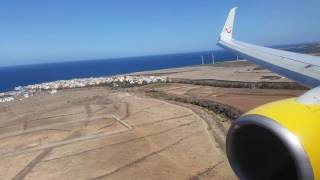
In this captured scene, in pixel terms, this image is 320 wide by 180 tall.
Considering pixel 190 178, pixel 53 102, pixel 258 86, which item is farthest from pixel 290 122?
pixel 53 102

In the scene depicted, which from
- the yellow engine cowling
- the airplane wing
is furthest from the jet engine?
the airplane wing

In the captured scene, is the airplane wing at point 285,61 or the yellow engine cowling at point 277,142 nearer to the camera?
the yellow engine cowling at point 277,142

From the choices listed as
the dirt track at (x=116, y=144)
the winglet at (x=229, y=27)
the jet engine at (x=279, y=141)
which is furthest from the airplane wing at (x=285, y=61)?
the dirt track at (x=116, y=144)

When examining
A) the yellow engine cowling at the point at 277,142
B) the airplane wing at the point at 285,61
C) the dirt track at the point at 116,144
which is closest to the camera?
the yellow engine cowling at the point at 277,142

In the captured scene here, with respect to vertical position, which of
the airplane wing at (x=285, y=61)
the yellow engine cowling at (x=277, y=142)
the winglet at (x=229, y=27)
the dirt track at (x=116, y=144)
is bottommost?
the dirt track at (x=116, y=144)

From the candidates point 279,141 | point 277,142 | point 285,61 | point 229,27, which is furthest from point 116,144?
point 279,141

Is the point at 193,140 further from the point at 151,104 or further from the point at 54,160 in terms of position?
the point at 151,104

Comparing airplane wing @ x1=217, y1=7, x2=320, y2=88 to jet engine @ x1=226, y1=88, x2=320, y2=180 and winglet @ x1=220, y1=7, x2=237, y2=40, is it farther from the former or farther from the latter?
jet engine @ x1=226, y1=88, x2=320, y2=180

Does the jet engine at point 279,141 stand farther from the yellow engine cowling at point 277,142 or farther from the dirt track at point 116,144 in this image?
the dirt track at point 116,144
